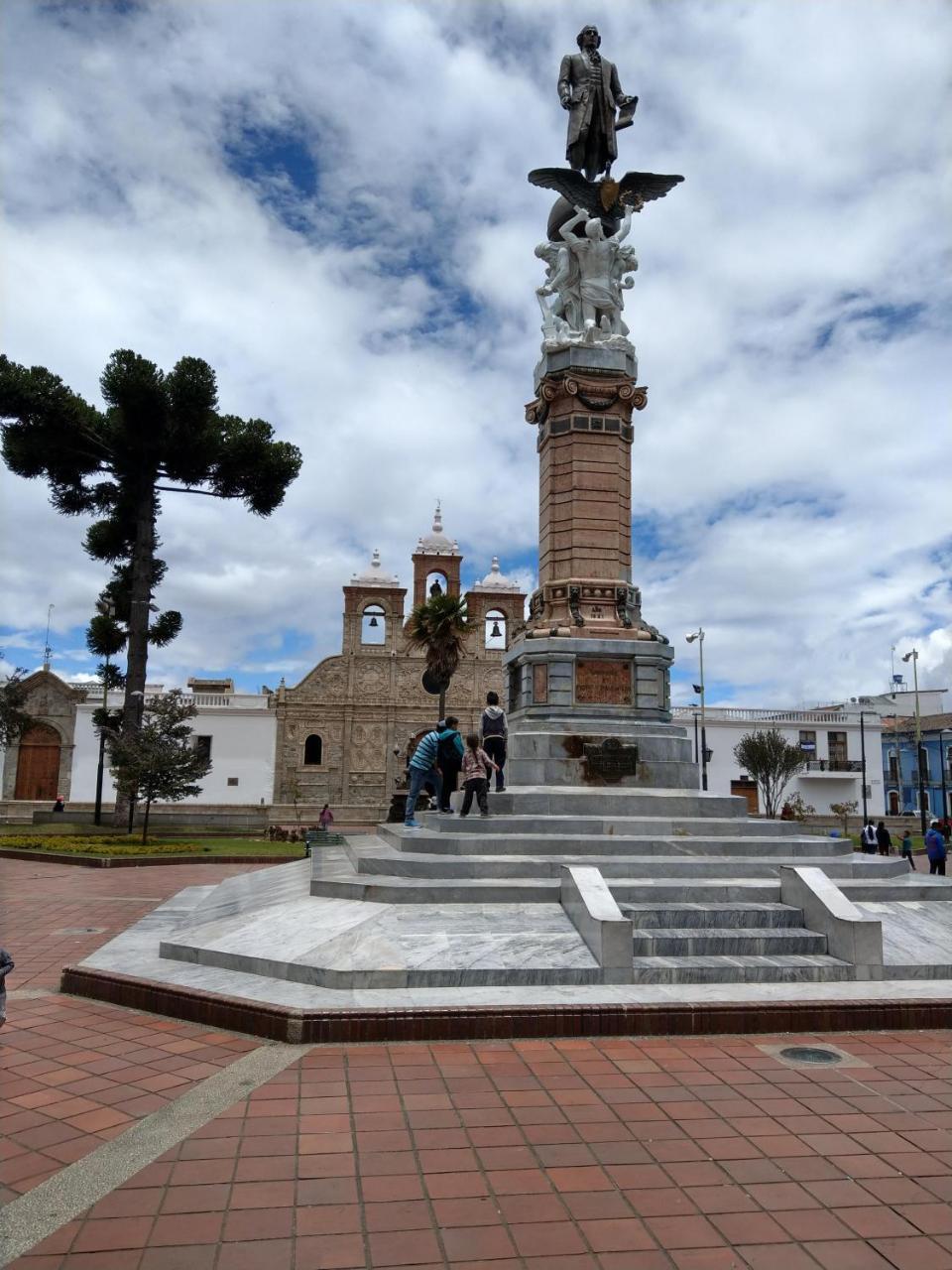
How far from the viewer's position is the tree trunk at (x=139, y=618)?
2580 centimetres

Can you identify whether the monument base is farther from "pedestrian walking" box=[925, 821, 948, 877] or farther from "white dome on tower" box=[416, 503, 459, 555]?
"white dome on tower" box=[416, 503, 459, 555]

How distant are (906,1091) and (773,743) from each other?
104ft

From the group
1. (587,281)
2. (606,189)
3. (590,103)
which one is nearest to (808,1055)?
(587,281)

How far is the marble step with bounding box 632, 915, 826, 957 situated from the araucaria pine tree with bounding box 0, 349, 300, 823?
67.0ft

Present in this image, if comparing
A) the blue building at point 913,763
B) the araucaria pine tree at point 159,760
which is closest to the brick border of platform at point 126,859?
the araucaria pine tree at point 159,760

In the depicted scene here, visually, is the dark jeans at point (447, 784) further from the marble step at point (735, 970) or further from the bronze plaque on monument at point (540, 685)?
the marble step at point (735, 970)

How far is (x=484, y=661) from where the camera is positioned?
4638 centimetres

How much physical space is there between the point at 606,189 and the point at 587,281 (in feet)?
5.11

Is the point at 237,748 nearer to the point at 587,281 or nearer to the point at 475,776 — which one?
the point at 587,281

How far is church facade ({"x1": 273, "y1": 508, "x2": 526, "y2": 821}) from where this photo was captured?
43125 mm

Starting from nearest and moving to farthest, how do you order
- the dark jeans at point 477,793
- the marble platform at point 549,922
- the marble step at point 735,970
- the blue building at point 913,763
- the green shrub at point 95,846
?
the marble platform at point 549,922, the marble step at point 735,970, the dark jeans at point 477,793, the green shrub at point 95,846, the blue building at point 913,763

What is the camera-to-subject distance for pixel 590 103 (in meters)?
14.2

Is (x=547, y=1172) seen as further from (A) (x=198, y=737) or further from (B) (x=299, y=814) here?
(A) (x=198, y=737)

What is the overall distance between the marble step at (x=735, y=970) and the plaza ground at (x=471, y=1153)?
0.88m
